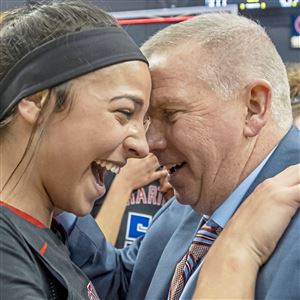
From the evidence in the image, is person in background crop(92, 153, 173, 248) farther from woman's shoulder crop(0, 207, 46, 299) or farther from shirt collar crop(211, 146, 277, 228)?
woman's shoulder crop(0, 207, 46, 299)

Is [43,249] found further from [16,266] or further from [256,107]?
[256,107]

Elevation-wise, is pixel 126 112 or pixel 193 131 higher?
pixel 126 112

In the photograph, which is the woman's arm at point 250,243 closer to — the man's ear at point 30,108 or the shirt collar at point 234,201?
the shirt collar at point 234,201

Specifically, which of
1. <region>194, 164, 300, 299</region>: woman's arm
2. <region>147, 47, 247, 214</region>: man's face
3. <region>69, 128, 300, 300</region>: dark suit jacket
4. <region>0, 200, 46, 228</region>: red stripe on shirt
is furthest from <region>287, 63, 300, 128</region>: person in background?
<region>0, 200, 46, 228</region>: red stripe on shirt

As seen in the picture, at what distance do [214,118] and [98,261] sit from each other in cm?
51

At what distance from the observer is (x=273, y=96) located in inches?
50.9

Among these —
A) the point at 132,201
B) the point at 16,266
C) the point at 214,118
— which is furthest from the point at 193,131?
the point at 132,201

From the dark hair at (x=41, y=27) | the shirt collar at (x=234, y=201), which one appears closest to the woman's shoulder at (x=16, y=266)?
the dark hair at (x=41, y=27)

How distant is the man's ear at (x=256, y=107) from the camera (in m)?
1.27

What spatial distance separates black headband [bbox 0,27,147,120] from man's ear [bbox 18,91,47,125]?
1 cm

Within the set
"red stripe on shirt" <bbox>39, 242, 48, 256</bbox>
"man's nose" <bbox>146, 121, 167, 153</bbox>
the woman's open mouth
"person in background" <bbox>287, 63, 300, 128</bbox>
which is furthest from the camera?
"person in background" <bbox>287, 63, 300, 128</bbox>

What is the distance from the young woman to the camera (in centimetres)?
100

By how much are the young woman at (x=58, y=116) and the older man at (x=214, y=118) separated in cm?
22

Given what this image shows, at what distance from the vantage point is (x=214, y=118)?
1.31 m
